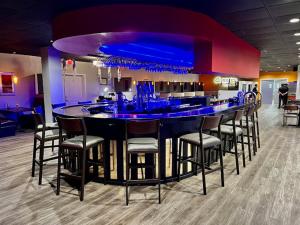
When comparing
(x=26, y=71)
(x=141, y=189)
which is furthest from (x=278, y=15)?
(x=26, y=71)

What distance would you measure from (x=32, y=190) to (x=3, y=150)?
2.79 metres

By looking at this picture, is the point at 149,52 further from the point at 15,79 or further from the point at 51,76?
the point at 15,79

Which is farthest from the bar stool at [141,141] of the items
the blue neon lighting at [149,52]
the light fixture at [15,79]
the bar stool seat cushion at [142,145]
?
the light fixture at [15,79]

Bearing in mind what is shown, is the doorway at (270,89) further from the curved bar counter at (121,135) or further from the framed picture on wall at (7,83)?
the framed picture on wall at (7,83)

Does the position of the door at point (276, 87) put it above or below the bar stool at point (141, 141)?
above

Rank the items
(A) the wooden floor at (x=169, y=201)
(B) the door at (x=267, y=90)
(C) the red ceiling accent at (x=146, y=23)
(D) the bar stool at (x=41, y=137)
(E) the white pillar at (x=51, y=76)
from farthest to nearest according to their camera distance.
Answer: (B) the door at (x=267, y=90)
(E) the white pillar at (x=51, y=76)
(C) the red ceiling accent at (x=146, y=23)
(D) the bar stool at (x=41, y=137)
(A) the wooden floor at (x=169, y=201)

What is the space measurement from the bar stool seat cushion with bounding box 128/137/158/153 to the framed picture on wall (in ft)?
24.7

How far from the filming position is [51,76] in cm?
712

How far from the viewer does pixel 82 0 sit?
11.4 ft

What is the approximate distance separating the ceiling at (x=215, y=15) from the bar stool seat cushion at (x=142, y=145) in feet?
7.14

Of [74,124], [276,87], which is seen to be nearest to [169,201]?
[74,124]

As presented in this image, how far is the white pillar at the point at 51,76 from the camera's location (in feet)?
23.3

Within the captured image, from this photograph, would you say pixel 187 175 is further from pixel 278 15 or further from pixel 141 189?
pixel 278 15

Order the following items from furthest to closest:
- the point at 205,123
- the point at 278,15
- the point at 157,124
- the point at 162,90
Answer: the point at 162,90, the point at 278,15, the point at 205,123, the point at 157,124
